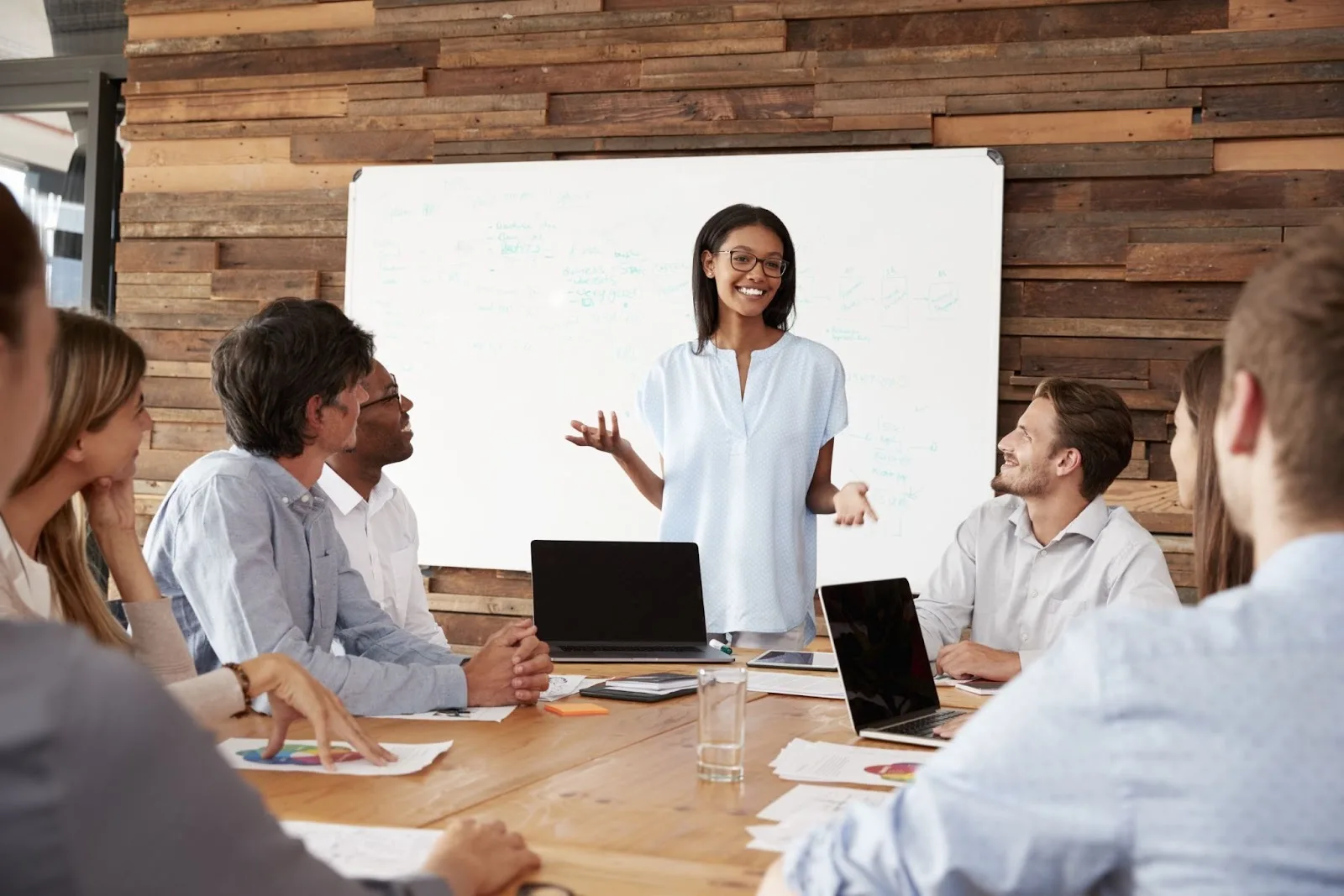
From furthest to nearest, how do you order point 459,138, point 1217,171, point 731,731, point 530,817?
point 459,138 → point 1217,171 → point 731,731 → point 530,817

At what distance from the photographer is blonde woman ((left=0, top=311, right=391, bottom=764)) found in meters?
1.71

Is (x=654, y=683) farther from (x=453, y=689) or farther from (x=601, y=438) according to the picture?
(x=601, y=438)

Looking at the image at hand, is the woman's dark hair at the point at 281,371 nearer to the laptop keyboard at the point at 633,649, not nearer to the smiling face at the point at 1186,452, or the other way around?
the laptop keyboard at the point at 633,649

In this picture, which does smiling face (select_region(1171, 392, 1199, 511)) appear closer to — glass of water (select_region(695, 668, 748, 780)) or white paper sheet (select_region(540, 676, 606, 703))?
glass of water (select_region(695, 668, 748, 780))

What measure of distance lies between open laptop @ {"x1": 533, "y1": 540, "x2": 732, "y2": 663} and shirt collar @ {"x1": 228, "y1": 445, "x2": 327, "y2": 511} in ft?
1.68

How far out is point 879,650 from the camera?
2012 mm

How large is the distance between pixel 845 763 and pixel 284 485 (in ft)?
3.52

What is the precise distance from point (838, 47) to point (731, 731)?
319cm

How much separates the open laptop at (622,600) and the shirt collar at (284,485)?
1.68 feet

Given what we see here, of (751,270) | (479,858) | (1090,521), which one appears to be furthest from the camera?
(751,270)

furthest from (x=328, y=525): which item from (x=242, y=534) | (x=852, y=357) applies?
(x=852, y=357)

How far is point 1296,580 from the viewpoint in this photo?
86 cm

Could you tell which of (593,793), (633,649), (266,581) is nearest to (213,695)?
(266,581)

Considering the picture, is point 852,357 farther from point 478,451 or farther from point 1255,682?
point 1255,682
